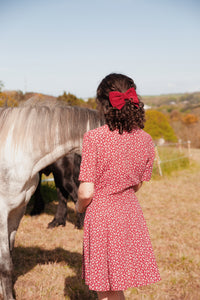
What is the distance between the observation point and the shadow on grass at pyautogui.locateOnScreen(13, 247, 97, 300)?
2708mm

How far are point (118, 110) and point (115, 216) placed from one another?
65 cm

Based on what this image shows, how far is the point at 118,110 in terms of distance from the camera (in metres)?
1.52

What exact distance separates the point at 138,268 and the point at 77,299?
1.29m

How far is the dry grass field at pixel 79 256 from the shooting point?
2.74 metres

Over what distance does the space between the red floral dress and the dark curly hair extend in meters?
0.05

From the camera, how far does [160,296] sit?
106 inches

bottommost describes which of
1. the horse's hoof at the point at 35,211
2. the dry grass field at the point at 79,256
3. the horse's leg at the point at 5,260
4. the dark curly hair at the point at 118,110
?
the horse's hoof at the point at 35,211

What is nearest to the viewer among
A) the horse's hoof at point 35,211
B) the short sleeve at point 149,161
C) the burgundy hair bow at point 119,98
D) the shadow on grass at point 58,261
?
the burgundy hair bow at point 119,98

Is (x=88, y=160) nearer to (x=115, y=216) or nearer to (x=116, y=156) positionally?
(x=116, y=156)

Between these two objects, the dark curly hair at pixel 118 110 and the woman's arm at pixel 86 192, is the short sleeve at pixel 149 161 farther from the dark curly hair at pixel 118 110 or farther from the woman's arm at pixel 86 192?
the woman's arm at pixel 86 192

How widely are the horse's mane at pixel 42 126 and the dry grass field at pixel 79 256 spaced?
1557 mm

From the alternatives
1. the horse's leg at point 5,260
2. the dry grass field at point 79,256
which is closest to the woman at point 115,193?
the horse's leg at point 5,260

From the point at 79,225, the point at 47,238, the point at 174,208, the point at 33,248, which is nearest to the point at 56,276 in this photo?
the point at 33,248

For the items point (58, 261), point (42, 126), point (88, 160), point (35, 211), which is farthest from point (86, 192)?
point (35, 211)
